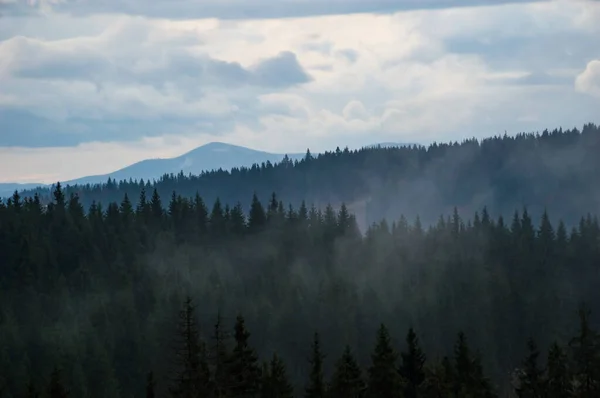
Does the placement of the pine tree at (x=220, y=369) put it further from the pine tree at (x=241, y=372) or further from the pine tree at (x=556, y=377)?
the pine tree at (x=556, y=377)

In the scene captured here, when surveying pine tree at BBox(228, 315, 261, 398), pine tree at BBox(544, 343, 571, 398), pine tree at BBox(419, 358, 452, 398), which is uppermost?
pine tree at BBox(228, 315, 261, 398)

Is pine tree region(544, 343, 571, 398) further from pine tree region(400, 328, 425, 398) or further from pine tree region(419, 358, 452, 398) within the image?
pine tree region(419, 358, 452, 398)

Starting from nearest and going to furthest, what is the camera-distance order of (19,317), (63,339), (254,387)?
(254,387) → (63,339) → (19,317)

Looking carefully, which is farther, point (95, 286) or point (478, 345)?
point (95, 286)

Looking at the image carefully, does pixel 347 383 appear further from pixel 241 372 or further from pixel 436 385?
pixel 241 372

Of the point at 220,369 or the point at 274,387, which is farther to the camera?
the point at 274,387

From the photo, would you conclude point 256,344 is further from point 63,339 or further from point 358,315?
point 63,339

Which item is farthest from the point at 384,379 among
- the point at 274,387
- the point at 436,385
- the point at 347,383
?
the point at 274,387

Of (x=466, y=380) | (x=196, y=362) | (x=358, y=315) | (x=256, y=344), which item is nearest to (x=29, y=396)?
(x=196, y=362)

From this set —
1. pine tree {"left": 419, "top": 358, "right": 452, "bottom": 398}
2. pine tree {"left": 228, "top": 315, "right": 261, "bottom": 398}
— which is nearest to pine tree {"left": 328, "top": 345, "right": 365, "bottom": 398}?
pine tree {"left": 419, "top": 358, "right": 452, "bottom": 398}

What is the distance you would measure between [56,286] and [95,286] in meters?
7.69

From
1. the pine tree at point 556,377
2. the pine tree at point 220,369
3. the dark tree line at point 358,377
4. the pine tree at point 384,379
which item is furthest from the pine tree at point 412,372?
the pine tree at point 220,369

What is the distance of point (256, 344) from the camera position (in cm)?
17600

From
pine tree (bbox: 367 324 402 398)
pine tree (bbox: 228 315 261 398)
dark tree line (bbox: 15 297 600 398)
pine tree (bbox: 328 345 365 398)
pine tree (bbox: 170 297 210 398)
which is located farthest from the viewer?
pine tree (bbox: 328 345 365 398)
